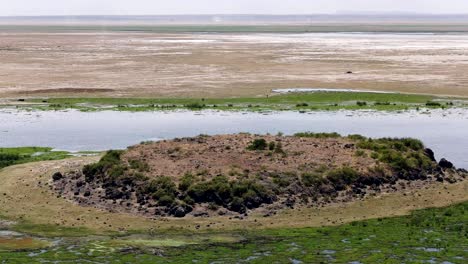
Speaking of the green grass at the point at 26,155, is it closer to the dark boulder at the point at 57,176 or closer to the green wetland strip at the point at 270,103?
the dark boulder at the point at 57,176

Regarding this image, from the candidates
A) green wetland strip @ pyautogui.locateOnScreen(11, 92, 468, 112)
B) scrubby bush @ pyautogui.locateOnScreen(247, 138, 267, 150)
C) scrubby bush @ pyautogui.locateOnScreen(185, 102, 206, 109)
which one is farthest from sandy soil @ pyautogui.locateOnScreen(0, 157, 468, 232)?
scrubby bush @ pyautogui.locateOnScreen(185, 102, 206, 109)

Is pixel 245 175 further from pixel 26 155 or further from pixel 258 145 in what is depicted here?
pixel 26 155

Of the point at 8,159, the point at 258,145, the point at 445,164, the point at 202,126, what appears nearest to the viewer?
the point at 258,145

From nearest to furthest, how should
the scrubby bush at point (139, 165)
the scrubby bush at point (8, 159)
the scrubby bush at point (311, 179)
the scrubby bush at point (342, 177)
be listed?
the scrubby bush at point (311, 179), the scrubby bush at point (342, 177), the scrubby bush at point (139, 165), the scrubby bush at point (8, 159)

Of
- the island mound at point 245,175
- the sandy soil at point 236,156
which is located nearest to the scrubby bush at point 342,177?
the island mound at point 245,175

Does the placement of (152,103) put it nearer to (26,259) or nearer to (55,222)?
(55,222)

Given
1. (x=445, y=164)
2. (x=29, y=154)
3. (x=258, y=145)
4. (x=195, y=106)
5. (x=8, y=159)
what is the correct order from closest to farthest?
(x=258, y=145) → (x=445, y=164) → (x=8, y=159) → (x=29, y=154) → (x=195, y=106)

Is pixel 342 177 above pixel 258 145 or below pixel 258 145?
below

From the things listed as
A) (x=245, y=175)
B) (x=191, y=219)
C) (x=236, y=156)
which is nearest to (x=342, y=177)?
(x=245, y=175)
